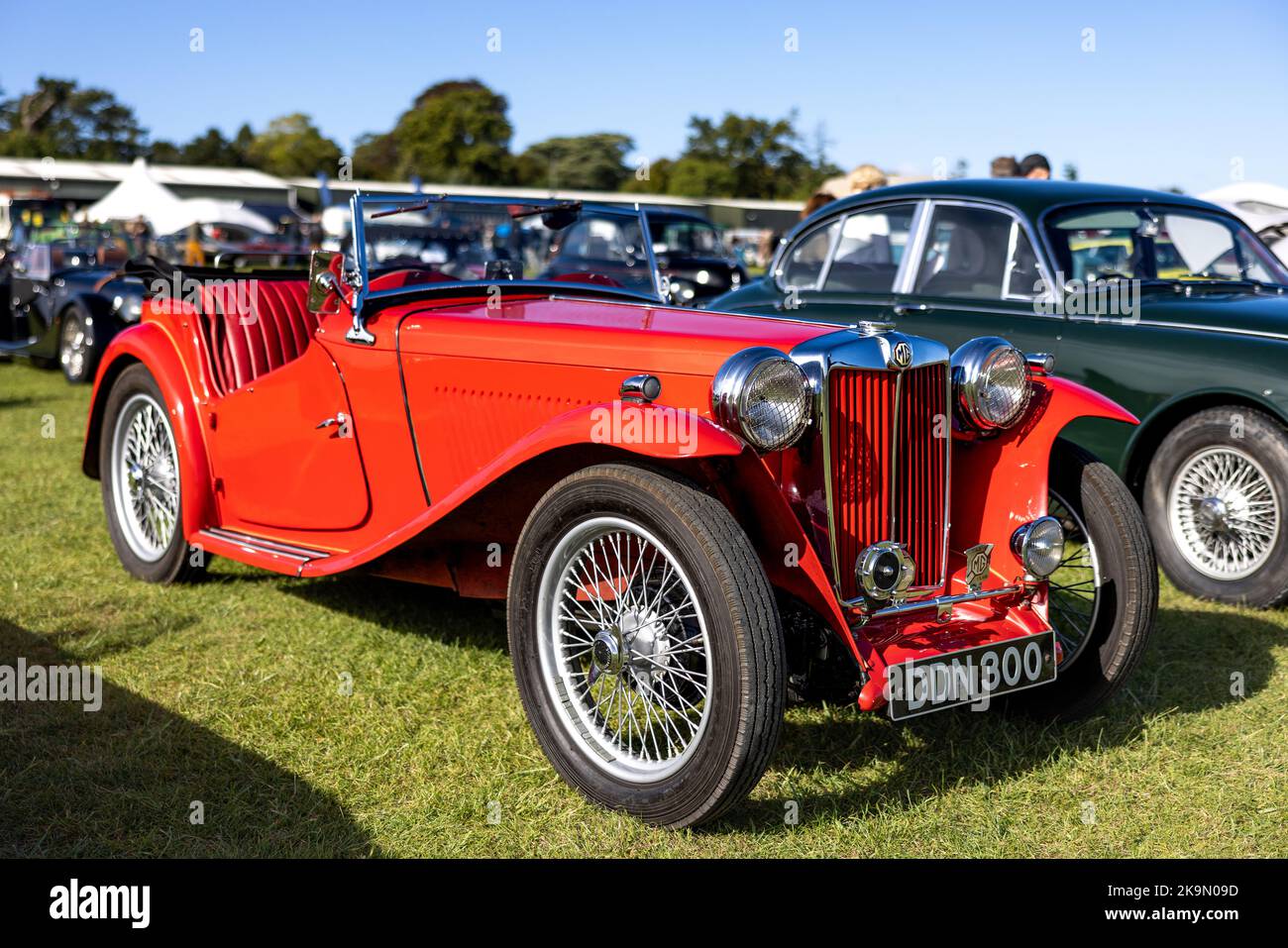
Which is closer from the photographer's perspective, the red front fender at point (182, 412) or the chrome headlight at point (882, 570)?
the chrome headlight at point (882, 570)

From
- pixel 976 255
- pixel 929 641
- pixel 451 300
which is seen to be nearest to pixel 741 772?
pixel 929 641

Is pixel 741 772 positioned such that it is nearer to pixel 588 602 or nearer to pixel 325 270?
pixel 588 602

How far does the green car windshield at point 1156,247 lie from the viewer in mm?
5453

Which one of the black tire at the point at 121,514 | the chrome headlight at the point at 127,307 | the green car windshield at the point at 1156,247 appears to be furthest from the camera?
the chrome headlight at the point at 127,307

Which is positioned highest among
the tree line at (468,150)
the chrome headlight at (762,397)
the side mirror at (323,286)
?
the tree line at (468,150)

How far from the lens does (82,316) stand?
36.3 ft

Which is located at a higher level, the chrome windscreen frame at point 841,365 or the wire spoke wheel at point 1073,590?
the chrome windscreen frame at point 841,365

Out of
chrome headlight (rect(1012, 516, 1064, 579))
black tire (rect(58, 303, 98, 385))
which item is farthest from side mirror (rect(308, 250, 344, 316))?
black tire (rect(58, 303, 98, 385))

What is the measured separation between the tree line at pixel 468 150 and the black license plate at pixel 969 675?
3307 inches

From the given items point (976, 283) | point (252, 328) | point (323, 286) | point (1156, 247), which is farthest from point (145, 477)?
point (1156, 247)

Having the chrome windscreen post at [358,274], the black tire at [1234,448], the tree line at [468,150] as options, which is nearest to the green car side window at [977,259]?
the black tire at [1234,448]

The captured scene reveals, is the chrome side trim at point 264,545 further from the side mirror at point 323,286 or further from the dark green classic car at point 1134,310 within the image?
the dark green classic car at point 1134,310

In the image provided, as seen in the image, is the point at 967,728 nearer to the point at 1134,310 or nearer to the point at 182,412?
the point at 1134,310
